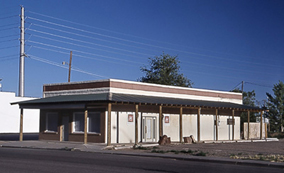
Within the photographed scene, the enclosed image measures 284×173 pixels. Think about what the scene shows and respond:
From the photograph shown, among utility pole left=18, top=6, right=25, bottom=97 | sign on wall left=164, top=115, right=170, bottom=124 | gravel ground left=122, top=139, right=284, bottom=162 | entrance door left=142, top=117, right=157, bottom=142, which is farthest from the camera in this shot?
utility pole left=18, top=6, right=25, bottom=97

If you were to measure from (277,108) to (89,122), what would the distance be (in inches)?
1675

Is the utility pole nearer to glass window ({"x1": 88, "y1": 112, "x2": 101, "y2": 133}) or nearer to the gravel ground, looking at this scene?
glass window ({"x1": 88, "y1": 112, "x2": 101, "y2": 133})

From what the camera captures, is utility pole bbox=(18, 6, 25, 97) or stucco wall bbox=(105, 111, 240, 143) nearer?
stucco wall bbox=(105, 111, 240, 143)

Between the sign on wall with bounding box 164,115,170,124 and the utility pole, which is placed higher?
the utility pole

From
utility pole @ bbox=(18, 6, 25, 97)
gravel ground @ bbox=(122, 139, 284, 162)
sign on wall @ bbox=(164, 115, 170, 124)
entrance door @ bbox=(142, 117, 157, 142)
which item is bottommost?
gravel ground @ bbox=(122, 139, 284, 162)

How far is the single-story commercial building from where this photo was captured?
30812mm

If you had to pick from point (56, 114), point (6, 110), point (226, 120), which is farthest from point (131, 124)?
point (6, 110)

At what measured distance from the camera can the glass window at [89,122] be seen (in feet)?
105

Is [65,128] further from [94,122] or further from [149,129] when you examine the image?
[149,129]

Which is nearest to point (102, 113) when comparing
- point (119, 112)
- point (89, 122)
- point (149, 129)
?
point (119, 112)

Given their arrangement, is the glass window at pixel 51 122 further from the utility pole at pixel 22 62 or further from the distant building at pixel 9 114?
the utility pole at pixel 22 62

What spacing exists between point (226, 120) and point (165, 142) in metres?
13.4

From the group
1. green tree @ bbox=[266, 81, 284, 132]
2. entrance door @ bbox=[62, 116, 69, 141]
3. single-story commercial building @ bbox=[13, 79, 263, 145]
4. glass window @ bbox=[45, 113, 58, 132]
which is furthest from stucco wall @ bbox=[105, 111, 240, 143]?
green tree @ bbox=[266, 81, 284, 132]

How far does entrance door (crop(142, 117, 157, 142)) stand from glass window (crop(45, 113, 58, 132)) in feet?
24.5
